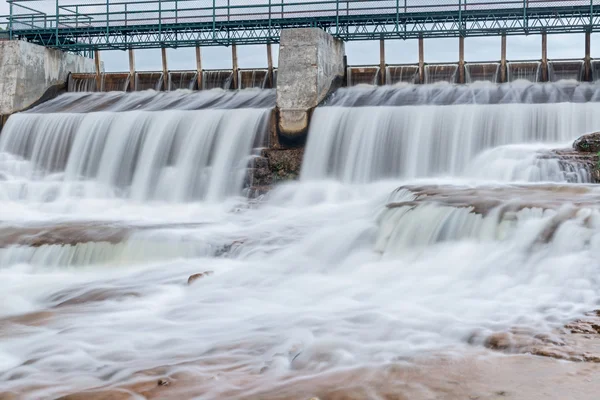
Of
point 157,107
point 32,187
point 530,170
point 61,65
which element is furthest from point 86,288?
point 61,65

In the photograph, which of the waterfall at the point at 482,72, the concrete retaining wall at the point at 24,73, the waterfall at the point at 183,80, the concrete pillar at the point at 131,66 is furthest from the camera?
the concrete pillar at the point at 131,66

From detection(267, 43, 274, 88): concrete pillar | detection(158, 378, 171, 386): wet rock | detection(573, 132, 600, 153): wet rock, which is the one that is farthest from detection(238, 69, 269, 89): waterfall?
detection(158, 378, 171, 386): wet rock

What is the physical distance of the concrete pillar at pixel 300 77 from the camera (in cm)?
1653

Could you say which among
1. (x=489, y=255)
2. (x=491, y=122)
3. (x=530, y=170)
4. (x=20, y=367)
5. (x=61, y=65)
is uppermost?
A: (x=61, y=65)

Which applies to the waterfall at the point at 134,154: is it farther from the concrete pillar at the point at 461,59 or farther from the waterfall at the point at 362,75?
the concrete pillar at the point at 461,59

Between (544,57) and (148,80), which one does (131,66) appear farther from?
(544,57)

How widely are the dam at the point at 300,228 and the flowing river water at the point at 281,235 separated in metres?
0.04

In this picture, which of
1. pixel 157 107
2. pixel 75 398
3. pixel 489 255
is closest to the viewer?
pixel 75 398

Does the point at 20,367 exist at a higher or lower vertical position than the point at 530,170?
lower

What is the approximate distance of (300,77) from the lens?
1719 cm

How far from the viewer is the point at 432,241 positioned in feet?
29.4

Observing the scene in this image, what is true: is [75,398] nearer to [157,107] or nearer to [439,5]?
[157,107]

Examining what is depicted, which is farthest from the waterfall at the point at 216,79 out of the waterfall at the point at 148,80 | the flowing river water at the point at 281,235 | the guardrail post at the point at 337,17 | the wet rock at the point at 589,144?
the wet rock at the point at 589,144

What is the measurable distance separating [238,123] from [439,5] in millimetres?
6928
